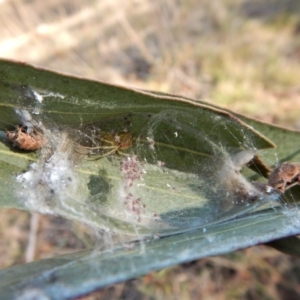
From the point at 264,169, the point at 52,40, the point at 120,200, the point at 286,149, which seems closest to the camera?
the point at 120,200

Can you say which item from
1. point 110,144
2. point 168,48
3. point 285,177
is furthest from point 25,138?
point 168,48

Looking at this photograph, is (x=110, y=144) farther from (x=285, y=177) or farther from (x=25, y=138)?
(x=285, y=177)

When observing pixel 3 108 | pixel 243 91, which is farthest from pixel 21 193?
pixel 243 91

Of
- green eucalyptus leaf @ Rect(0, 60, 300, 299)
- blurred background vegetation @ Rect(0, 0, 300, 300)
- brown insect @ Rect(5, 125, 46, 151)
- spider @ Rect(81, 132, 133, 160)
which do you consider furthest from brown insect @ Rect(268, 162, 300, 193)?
blurred background vegetation @ Rect(0, 0, 300, 300)

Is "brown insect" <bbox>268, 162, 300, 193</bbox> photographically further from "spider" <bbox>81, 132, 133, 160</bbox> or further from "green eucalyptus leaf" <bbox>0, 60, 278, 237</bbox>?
"spider" <bbox>81, 132, 133, 160</bbox>

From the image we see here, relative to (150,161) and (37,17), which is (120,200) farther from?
(37,17)
